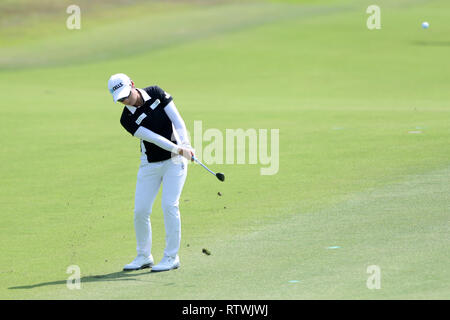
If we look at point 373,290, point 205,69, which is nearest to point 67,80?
point 205,69

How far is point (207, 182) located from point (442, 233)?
6553 mm

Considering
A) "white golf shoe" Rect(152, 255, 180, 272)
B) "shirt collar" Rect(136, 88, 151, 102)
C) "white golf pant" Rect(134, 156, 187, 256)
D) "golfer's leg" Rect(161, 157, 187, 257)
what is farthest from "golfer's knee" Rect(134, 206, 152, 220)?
"shirt collar" Rect(136, 88, 151, 102)

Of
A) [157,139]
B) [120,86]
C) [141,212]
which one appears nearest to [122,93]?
[120,86]

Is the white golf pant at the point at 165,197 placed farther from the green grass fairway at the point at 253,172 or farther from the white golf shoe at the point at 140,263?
the green grass fairway at the point at 253,172

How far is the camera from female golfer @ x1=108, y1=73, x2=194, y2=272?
1012 cm

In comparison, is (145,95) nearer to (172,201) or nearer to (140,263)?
(172,201)

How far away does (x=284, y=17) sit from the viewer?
5591 cm

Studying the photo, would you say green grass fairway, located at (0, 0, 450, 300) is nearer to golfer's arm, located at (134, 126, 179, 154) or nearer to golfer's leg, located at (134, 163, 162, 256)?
golfer's leg, located at (134, 163, 162, 256)

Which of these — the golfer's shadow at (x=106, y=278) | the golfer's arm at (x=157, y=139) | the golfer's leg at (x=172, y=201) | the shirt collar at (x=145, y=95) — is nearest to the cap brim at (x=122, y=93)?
the shirt collar at (x=145, y=95)

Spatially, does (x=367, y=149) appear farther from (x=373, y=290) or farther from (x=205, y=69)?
(x=205, y=69)

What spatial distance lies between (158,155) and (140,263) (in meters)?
1.40

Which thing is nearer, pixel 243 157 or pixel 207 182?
pixel 207 182

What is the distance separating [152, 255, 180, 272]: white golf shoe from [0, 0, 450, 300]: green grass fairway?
13 centimetres
